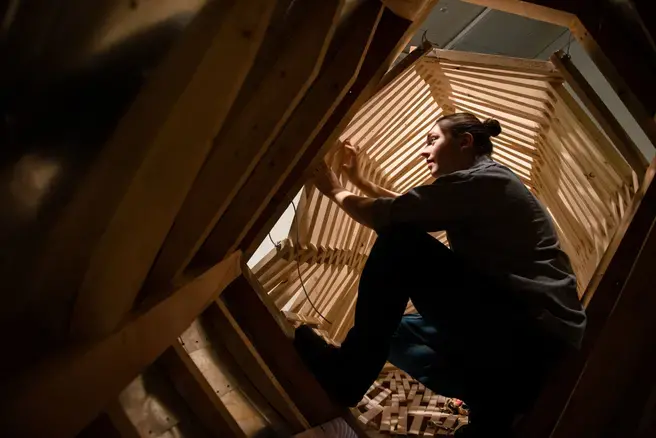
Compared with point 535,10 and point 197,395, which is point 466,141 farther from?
point 197,395

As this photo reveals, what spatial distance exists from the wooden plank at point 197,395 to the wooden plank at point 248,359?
1.21 ft

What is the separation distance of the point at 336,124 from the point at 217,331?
906 mm

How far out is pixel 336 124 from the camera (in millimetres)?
2154

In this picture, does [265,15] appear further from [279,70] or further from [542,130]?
[542,130]

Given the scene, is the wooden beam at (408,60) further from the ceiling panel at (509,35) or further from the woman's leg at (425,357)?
the ceiling panel at (509,35)

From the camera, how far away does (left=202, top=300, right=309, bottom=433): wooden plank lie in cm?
211

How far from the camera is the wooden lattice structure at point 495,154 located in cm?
295

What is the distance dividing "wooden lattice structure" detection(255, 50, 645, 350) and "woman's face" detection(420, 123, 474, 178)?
474mm

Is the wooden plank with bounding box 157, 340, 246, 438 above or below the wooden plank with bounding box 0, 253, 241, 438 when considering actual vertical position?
below

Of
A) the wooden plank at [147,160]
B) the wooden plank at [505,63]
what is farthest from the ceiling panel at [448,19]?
the wooden plank at [147,160]

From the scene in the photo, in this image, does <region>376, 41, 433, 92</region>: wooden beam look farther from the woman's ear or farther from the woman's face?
the woman's ear

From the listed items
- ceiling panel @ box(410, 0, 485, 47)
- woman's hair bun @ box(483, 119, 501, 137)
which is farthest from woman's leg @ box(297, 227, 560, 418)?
ceiling panel @ box(410, 0, 485, 47)

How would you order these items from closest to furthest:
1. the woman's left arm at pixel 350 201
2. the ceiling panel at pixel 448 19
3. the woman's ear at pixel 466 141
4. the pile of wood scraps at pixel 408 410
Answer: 1. the woman's left arm at pixel 350 201
2. the woman's ear at pixel 466 141
3. the pile of wood scraps at pixel 408 410
4. the ceiling panel at pixel 448 19

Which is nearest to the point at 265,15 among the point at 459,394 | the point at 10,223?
the point at 10,223
